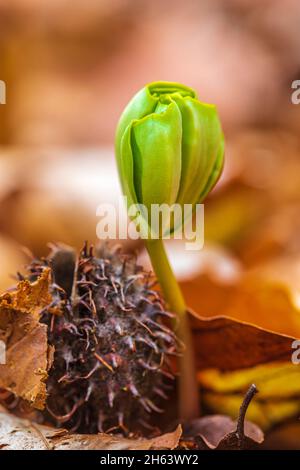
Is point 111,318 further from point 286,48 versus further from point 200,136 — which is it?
point 286,48

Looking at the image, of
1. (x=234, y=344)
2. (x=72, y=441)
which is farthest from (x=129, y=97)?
(x=72, y=441)

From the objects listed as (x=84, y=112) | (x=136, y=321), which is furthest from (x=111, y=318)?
(x=84, y=112)

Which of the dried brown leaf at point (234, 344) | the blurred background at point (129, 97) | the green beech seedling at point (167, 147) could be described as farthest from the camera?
the blurred background at point (129, 97)

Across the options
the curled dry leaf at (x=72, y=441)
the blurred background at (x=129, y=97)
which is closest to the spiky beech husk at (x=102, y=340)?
the curled dry leaf at (x=72, y=441)

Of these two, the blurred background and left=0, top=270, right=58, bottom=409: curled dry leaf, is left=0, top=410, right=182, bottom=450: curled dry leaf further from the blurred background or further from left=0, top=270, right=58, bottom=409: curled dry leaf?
the blurred background

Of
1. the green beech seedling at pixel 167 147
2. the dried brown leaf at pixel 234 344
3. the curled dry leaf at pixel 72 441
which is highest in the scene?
the green beech seedling at pixel 167 147

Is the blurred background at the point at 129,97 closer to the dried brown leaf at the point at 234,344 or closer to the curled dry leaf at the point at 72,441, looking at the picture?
the dried brown leaf at the point at 234,344

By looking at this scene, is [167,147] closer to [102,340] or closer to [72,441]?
[102,340]
